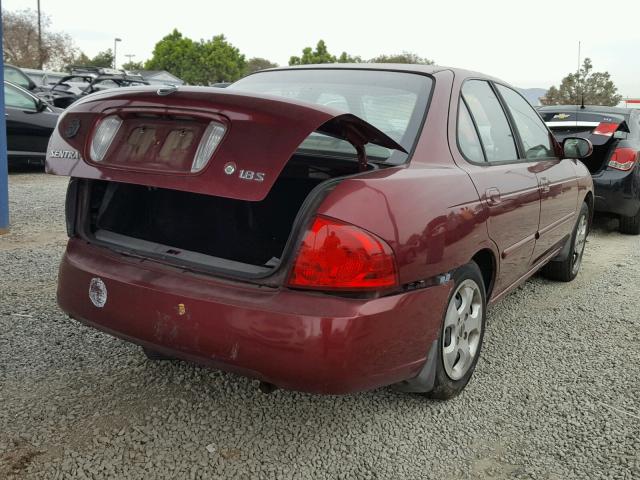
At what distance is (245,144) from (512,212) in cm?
165

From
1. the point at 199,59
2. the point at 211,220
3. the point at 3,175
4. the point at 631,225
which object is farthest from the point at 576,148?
the point at 199,59

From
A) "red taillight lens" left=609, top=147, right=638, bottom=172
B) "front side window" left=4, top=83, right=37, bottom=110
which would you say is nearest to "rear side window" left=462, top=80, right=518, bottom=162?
"red taillight lens" left=609, top=147, right=638, bottom=172

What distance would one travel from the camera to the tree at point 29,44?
47625 mm

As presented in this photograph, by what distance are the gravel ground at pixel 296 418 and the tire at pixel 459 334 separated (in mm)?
124

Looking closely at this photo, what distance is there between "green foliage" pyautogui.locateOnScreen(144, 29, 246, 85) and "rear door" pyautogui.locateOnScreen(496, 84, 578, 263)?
227 feet

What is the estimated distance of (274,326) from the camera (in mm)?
2057

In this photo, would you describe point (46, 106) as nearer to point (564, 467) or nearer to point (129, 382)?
point (129, 382)

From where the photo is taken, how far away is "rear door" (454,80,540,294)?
2881 mm

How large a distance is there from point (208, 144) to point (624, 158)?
242 inches

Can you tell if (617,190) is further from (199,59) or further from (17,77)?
(199,59)

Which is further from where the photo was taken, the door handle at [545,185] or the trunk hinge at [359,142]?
the door handle at [545,185]

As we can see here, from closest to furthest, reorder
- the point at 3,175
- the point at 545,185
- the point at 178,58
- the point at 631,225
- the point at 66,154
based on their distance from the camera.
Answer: the point at 66,154, the point at 545,185, the point at 3,175, the point at 631,225, the point at 178,58

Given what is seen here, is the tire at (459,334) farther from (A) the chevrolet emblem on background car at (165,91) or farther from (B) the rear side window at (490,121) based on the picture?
(A) the chevrolet emblem on background car at (165,91)

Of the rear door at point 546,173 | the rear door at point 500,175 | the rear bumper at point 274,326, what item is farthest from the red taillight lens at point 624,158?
the rear bumper at point 274,326
